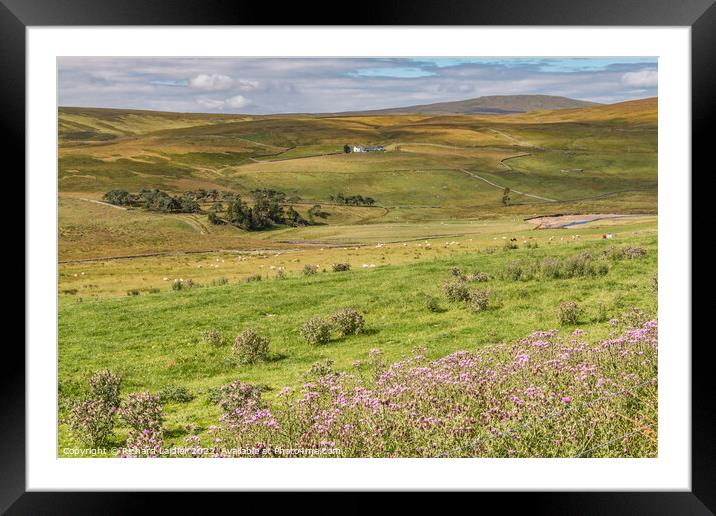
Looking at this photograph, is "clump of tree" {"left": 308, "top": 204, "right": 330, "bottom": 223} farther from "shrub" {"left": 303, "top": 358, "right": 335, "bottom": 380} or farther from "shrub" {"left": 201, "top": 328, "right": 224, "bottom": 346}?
"shrub" {"left": 303, "top": 358, "right": 335, "bottom": 380}

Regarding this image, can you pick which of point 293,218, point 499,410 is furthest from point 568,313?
point 293,218

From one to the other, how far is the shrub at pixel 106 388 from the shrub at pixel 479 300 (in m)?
5.21

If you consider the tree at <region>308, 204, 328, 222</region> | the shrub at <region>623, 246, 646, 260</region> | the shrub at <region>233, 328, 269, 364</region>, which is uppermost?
the tree at <region>308, 204, 328, 222</region>

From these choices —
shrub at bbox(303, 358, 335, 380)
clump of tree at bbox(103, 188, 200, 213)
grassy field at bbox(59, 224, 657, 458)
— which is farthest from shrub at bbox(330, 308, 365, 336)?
clump of tree at bbox(103, 188, 200, 213)

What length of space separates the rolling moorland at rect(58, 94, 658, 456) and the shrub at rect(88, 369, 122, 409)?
5 centimetres

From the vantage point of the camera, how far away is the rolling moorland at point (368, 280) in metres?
6.16

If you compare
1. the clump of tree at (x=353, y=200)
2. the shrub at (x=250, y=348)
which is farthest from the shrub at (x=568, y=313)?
the clump of tree at (x=353, y=200)

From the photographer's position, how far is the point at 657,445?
18.1 ft

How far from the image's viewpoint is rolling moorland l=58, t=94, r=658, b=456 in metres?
6.16
